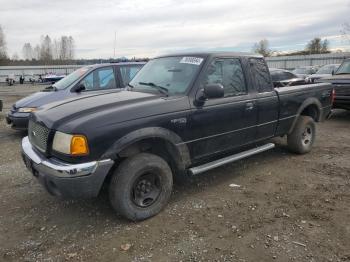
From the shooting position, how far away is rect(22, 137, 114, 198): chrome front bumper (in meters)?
3.52

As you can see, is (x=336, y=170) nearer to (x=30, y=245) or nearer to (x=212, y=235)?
(x=212, y=235)

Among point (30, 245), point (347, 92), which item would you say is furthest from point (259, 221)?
point (347, 92)

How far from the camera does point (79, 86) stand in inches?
324

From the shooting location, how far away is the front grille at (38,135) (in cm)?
395

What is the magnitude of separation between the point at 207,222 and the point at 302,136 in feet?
10.9

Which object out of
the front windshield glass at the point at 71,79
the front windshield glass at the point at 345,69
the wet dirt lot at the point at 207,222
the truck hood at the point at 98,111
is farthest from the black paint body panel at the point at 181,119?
the front windshield glass at the point at 345,69

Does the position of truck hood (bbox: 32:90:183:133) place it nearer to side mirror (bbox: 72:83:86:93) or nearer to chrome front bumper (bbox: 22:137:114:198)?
chrome front bumper (bbox: 22:137:114:198)

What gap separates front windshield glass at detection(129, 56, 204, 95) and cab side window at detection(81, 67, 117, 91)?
3426mm

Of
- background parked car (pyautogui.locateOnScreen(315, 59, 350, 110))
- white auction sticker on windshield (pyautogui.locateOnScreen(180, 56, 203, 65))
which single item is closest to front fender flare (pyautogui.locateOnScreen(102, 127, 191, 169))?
white auction sticker on windshield (pyautogui.locateOnScreen(180, 56, 203, 65))

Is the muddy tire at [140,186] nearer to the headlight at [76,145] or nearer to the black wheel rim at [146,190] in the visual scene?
the black wheel rim at [146,190]

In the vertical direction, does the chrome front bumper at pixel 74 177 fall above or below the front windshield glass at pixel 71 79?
below

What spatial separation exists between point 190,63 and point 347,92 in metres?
7.11

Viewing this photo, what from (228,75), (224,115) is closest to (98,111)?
(224,115)

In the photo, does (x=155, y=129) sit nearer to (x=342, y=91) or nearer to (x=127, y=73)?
(x=127, y=73)
